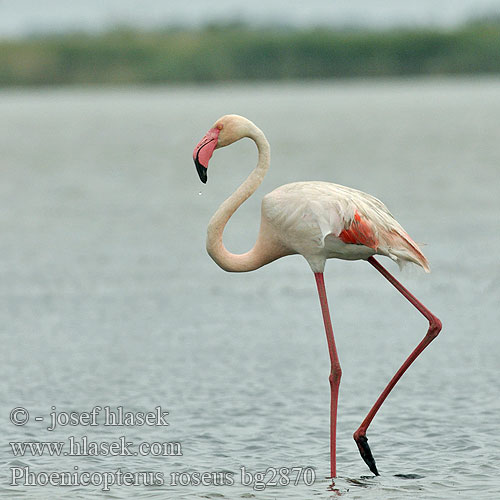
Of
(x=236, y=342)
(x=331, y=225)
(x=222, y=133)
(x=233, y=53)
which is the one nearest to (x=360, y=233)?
(x=331, y=225)

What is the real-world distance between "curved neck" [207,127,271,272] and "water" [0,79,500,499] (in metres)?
0.94

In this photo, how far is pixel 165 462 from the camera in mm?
7582

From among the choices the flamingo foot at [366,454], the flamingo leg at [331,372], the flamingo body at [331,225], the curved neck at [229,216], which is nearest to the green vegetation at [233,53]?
the curved neck at [229,216]

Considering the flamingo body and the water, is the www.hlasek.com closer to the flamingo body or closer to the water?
the water

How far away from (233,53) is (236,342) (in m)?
58.3

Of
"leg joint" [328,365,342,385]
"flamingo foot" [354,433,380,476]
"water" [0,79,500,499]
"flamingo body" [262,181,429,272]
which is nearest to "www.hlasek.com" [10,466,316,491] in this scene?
"water" [0,79,500,499]

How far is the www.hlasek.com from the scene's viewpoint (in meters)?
7.18

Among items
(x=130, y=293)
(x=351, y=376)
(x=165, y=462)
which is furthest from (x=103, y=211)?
(x=165, y=462)

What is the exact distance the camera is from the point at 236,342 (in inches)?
433

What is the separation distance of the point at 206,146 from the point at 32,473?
7.22 ft

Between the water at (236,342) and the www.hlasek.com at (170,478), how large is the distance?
70 millimetres

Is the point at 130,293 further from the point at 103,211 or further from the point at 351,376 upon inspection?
the point at 103,211

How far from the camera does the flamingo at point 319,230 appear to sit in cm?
722

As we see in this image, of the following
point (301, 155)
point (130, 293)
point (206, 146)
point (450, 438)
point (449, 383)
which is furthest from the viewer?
point (301, 155)
